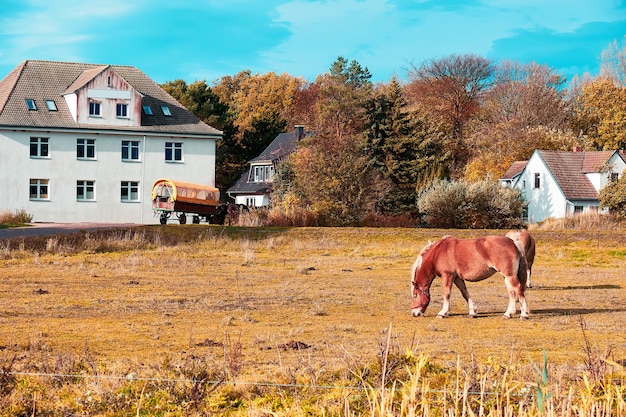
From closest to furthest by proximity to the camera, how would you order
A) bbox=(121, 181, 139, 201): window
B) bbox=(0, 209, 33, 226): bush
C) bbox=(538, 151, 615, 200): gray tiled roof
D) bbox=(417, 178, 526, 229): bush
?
bbox=(0, 209, 33, 226): bush < bbox=(417, 178, 526, 229): bush < bbox=(121, 181, 139, 201): window < bbox=(538, 151, 615, 200): gray tiled roof

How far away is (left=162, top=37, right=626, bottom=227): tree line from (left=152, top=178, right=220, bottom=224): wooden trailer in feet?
13.6

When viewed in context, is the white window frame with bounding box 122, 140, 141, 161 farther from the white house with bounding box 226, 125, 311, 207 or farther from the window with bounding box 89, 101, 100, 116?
the white house with bounding box 226, 125, 311, 207

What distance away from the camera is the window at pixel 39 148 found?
208 ft

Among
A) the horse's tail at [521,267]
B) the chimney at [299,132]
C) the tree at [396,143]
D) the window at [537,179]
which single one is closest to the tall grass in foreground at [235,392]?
the horse's tail at [521,267]

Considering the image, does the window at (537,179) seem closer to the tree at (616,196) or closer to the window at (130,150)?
the tree at (616,196)

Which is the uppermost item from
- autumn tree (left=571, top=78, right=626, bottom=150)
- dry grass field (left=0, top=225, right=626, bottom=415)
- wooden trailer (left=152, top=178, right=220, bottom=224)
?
autumn tree (left=571, top=78, right=626, bottom=150)

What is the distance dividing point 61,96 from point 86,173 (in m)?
5.85

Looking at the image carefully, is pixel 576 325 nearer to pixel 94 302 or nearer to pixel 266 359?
pixel 266 359

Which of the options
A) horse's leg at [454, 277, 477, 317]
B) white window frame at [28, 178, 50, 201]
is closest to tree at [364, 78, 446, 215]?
white window frame at [28, 178, 50, 201]

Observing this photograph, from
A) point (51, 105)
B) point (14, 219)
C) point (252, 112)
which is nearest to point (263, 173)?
point (252, 112)

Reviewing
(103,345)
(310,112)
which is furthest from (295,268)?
(310,112)

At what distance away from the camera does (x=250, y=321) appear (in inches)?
637

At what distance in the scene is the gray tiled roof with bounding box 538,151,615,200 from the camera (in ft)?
253

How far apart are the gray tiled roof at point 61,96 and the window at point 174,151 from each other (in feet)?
3.27
